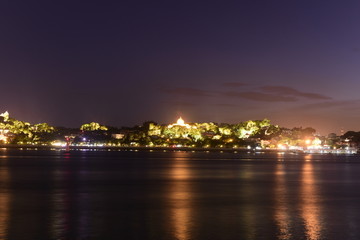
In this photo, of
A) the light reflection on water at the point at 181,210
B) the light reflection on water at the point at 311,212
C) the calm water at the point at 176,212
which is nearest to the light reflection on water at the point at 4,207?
the calm water at the point at 176,212

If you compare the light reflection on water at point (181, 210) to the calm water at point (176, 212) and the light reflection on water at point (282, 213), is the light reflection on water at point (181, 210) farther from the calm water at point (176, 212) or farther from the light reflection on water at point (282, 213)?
the light reflection on water at point (282, 213)

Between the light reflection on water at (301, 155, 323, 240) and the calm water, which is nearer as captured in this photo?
the calm water

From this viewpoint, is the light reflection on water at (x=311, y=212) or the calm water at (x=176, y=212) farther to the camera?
the light reflection on water at (x=311, y=212)

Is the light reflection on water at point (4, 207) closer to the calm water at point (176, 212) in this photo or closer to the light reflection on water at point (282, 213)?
the calm water at point (176, 212)

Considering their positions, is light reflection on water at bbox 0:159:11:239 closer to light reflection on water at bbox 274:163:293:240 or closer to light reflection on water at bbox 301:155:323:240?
light reflection on water at bbox 274:163:293:240

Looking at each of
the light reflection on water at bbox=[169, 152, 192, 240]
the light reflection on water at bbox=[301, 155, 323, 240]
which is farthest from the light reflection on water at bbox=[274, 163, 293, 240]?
the light reflection on water at bbox=[169, 152, 192, 240]

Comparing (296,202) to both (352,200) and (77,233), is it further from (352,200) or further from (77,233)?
(77,233)

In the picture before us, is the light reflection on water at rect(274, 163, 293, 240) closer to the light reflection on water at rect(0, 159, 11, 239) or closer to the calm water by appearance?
the calm water

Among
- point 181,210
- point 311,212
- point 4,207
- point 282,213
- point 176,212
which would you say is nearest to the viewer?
point 282,213

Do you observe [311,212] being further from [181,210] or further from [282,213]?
[181,210]

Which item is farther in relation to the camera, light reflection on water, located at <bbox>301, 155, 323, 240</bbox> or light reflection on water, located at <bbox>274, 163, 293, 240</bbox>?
light reflection on water, located at <bbox>301, 155, 323, 240</bbox>

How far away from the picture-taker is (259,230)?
16328mm

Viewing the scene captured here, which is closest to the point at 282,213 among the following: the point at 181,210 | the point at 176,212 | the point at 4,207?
the point at 181,210

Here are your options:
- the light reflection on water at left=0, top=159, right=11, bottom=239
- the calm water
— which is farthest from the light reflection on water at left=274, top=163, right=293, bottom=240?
the light reflection on water at left=0, top=159, right=11, bottom=239
